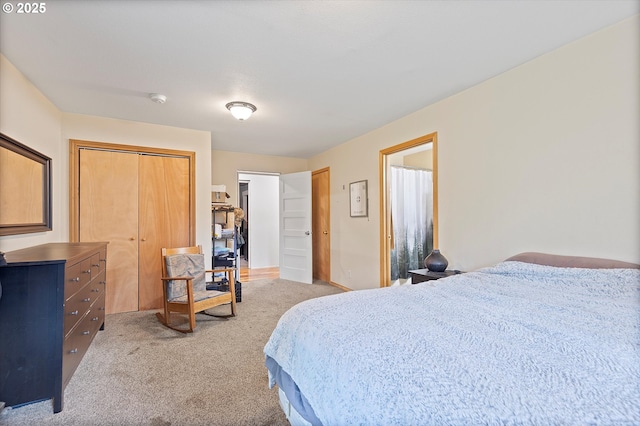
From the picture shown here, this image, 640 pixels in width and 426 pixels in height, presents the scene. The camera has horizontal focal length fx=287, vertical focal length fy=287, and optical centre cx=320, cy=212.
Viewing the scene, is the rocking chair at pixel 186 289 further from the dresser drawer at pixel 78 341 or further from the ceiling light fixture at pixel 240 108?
the ceiling light fixture at pixel 240 108

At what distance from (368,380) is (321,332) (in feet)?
1.10

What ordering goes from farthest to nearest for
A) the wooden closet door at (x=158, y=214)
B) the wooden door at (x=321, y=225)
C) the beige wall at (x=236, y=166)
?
the wooden door at (x=321, y=225) < the beige wall at (x=236, y=166) < the wooden closet door at (x=158, y=214)

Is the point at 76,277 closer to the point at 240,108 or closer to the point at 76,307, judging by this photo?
the point at 76,307

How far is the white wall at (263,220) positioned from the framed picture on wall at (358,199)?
2674 mm

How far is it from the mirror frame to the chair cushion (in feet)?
3.63

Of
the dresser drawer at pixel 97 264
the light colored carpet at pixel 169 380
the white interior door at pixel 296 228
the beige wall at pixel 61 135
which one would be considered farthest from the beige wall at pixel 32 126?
A: the white interior door at pixel 296 228

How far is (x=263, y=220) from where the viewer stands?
684 centimetres

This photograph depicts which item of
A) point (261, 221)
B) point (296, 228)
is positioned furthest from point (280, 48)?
point (261, 221)

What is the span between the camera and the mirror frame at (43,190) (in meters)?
2.09

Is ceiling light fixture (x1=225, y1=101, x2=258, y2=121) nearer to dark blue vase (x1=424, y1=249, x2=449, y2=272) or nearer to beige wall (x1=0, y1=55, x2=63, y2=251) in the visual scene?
beige wall (x1=0, y1=55, x2=63, y2=251)

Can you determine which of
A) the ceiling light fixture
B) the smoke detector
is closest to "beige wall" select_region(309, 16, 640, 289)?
the ceiling light fixture

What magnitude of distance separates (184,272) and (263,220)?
3649mm

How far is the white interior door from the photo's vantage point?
A: 5.14m

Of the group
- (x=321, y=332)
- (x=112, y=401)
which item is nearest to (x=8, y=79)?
(x=112, y=401)
